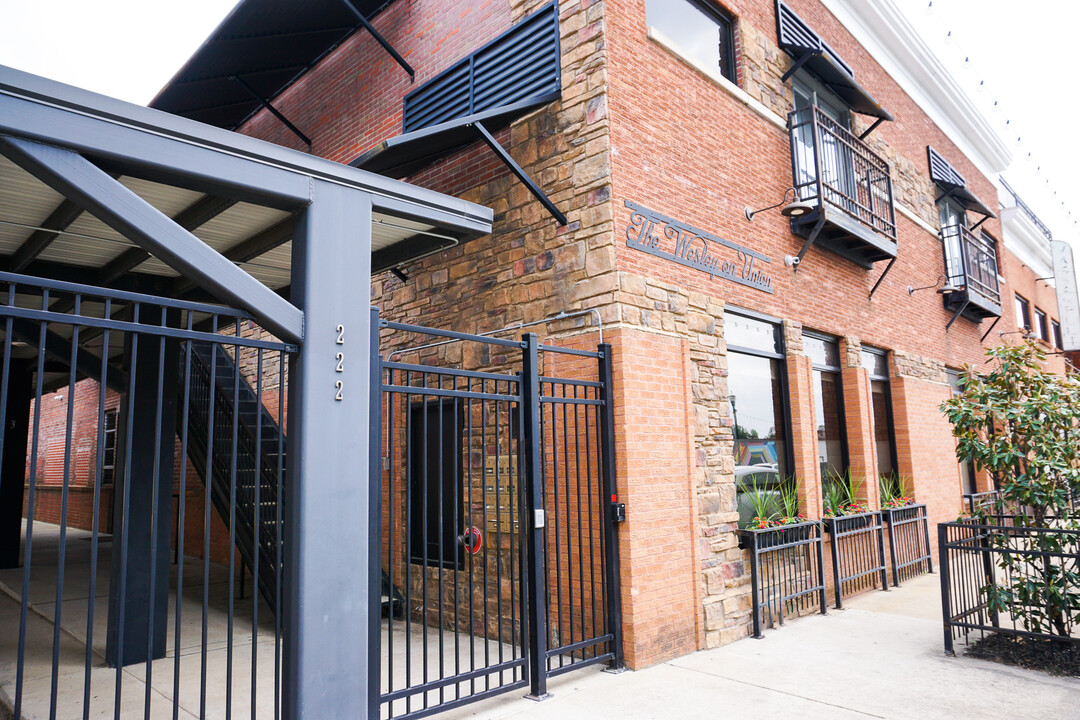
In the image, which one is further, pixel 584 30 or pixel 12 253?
pixel 584 30

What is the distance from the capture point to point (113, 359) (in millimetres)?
9367

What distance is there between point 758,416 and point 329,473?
17.8ft

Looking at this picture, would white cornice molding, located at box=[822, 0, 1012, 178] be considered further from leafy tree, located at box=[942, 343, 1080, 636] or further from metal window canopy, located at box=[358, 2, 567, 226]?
leafy tree, located at box=[942, 343, 1080, 636]

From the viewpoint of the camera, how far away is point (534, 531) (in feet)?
17.3

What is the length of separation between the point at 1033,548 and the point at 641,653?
140 inches

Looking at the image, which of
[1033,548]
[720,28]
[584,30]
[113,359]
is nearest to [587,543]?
[1033,548]

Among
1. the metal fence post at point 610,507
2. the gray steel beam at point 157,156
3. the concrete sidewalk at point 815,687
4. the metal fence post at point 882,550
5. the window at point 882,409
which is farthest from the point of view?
the window at point 882,409

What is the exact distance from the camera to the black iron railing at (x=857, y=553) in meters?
8.12

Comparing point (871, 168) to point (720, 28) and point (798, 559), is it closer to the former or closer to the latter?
point (720, 28)

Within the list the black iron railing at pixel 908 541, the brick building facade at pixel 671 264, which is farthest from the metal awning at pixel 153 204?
the black iron railing at pixel 908 541

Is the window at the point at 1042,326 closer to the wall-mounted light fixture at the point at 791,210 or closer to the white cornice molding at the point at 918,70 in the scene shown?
the white cornice molding at the point at 918,70

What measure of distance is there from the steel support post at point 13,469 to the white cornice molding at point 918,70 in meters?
14.6

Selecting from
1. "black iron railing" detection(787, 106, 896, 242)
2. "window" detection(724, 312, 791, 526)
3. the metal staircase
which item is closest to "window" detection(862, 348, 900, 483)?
"black iron railing" detection(787, 106, 896, 242)

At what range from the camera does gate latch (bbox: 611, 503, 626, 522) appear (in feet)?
19.0
